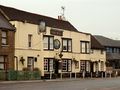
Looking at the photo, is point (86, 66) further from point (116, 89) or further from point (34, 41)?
point (116, 89)

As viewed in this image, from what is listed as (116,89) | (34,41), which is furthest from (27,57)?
(116,89)

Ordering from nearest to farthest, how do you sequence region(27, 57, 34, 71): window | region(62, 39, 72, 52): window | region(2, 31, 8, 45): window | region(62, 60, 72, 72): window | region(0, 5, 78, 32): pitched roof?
1. region(2, 31, 8, 45): window
2. region(27, 57, 34, 71): window
3. region(0, 5, 78, 32): pitched roof
4. region(62, 60, 72, 72): window
5. region(62, 39, 72, 52): window

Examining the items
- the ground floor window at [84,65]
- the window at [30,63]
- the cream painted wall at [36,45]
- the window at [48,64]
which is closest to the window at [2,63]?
the cream painted wall at [36,45]

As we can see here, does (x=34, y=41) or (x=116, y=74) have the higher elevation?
(x=34, y=41)

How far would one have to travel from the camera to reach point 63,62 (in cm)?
6688

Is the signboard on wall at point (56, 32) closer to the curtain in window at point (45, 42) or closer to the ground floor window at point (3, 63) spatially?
the curtain in window at point (45, 42)

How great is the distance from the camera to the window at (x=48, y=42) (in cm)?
6287

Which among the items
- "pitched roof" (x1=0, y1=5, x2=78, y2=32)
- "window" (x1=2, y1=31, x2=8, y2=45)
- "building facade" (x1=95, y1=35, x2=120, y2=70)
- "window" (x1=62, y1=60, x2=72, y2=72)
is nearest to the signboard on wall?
"pitched roof" (x1=0, y1=5, x2=78, y2=32)

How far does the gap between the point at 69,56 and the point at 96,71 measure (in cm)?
779

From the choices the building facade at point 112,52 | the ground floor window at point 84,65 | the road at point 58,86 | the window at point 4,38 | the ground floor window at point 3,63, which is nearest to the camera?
the road at point 58,86

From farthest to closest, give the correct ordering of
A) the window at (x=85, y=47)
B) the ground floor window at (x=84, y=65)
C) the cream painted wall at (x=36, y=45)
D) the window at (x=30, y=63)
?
the window at (x=85, y=47), the ground floor window at (x=84, y=65), the window at (x=30, y=63), the cream painted wall at (x=36, y=45)

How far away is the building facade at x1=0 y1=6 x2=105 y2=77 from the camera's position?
57594 millimetres

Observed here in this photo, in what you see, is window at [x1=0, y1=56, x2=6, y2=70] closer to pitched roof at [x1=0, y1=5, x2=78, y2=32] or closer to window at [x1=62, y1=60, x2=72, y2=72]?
pitched roof at [x1=0, y1=5, x2=78, y2=32]

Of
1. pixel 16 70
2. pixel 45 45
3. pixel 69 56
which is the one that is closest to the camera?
pixel 16 70
